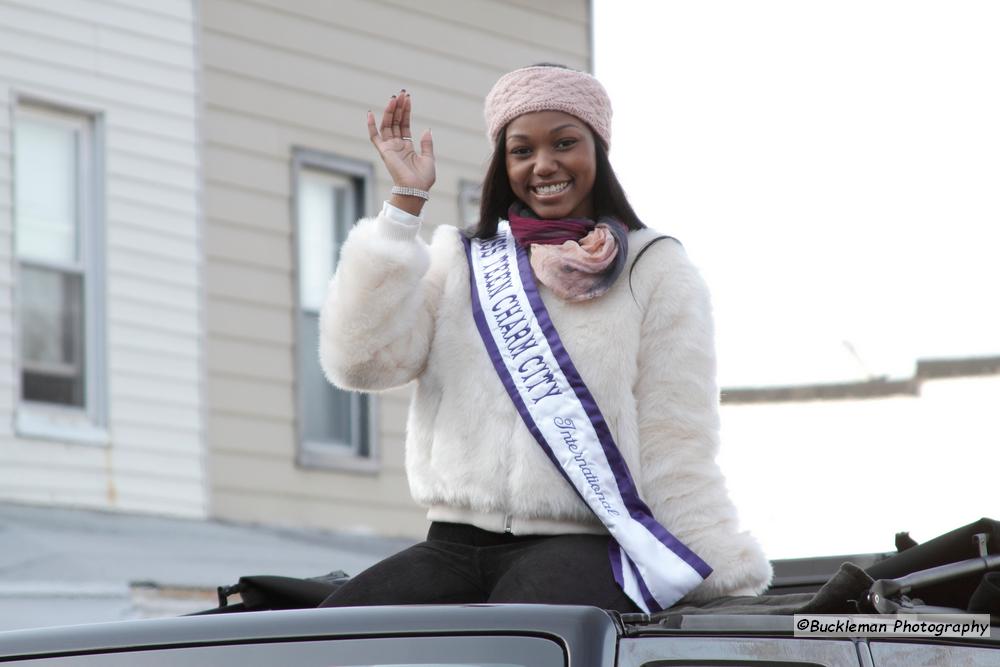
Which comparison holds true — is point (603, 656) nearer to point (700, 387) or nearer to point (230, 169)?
point (700, 387)

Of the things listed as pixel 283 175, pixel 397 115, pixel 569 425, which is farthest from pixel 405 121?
pixel 283 175

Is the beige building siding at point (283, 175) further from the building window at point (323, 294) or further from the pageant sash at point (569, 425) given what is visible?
the pageant sash at point (569, 425)

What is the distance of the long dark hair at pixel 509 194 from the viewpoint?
4.53 m

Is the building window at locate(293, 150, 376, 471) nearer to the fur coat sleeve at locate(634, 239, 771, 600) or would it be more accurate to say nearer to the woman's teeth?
the woman's teeth

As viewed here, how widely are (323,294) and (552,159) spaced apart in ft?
30.3

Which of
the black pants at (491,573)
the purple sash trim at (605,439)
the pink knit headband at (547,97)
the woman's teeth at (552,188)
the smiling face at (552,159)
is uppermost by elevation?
the pink knit headband at (547,97)

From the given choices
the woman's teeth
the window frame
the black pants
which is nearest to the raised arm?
the woman's teeth

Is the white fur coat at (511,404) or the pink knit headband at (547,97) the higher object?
the pink knit headband at (547,97)

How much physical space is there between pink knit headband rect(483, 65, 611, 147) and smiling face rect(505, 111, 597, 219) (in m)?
0.02

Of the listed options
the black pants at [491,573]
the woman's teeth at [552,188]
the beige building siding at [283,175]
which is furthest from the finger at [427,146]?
the beige building siding at [283,175]

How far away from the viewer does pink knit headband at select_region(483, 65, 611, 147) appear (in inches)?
175

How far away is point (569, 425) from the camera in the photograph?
13.5ft

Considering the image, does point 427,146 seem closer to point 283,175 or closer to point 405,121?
point 405,121

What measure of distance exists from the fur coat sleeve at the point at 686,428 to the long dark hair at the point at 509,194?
169mm
